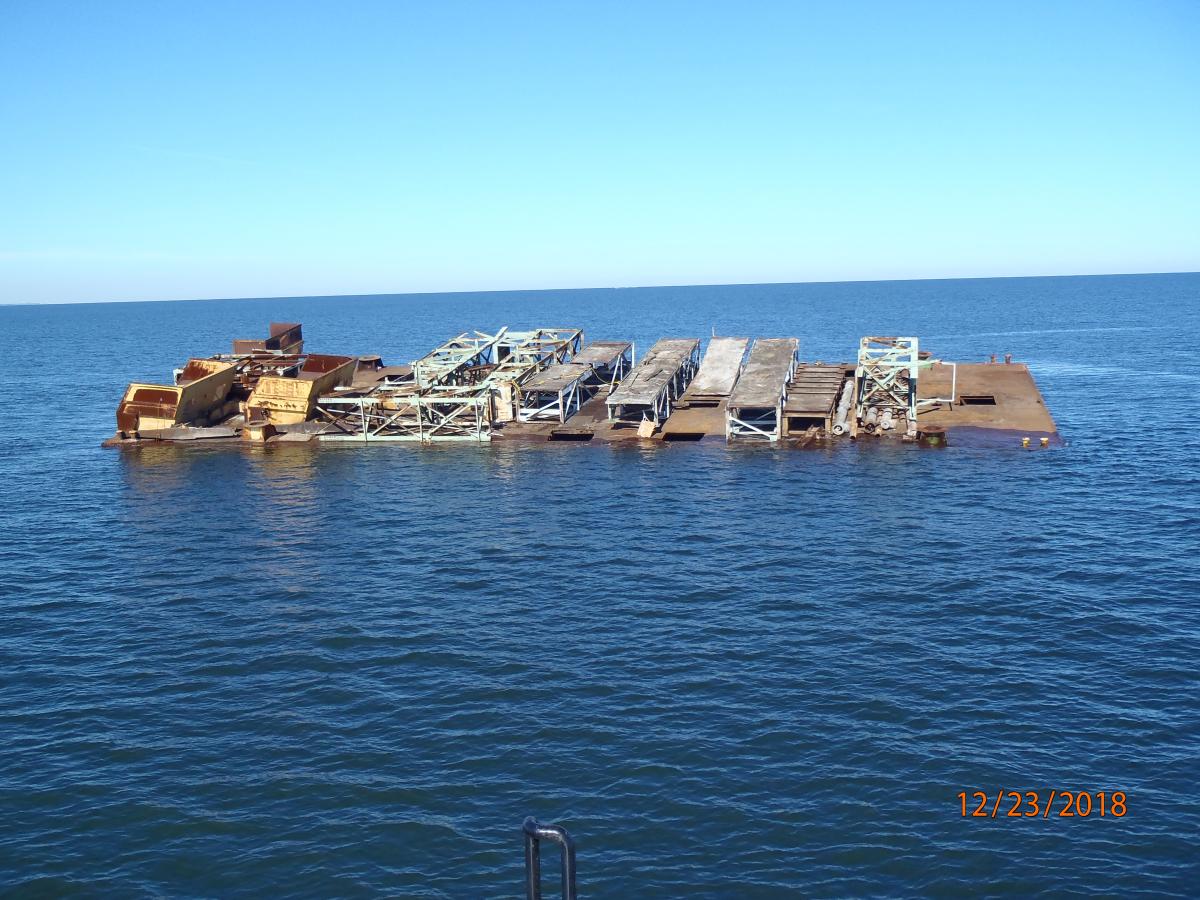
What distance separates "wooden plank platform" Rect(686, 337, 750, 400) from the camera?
80.2 meters

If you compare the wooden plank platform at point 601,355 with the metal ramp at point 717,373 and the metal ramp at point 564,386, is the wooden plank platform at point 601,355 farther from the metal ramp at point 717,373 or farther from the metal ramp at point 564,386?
the metal ramp at point 717,373

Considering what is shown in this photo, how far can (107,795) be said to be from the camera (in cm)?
2809

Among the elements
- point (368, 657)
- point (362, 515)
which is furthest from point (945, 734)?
point (362, 515)

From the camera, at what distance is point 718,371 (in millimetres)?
83500

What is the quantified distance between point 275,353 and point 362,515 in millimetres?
44644

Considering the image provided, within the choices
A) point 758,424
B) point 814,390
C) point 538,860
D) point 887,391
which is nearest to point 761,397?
point 758,424

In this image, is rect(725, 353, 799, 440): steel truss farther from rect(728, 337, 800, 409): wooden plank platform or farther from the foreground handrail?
the foreground handrail

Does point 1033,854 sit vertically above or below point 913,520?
below

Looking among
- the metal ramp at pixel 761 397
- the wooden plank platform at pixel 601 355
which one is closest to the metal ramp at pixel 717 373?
the metal ramp at pixel 761 397

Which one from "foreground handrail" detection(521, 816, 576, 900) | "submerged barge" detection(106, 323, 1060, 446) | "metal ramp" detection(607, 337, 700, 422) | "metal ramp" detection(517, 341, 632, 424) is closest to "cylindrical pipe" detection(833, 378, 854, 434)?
"submerged barge" detection(106, 323, 1060, 446)

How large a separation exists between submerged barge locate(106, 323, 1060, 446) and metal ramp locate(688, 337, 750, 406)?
0.17 meters

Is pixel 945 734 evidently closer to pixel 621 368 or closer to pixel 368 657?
pixel 368 657

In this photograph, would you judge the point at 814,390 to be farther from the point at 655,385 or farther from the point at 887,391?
the point at 655,385

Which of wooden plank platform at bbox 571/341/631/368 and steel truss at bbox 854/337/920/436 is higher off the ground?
wooden plank platform at bbox 571/341/631/368
